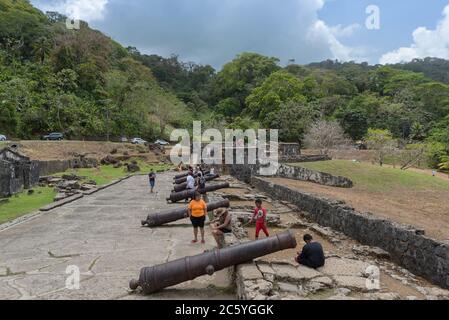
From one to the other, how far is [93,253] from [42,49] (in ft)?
176

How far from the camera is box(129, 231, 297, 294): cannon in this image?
19.1 feet

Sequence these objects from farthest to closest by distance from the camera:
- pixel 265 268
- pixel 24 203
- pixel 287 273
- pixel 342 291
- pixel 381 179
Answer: pixel 381 179 < pixel 24 203 < pixel 265 268 < pixel 287 273 < pixel 342 291

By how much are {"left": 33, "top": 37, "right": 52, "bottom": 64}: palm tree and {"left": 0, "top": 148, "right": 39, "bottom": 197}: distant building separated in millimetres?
37849

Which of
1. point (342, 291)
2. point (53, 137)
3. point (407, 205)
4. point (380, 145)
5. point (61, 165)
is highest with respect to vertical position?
point (53, 137)

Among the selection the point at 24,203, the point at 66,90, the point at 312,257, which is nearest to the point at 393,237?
the point at 312,257

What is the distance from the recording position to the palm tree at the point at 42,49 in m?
53.9

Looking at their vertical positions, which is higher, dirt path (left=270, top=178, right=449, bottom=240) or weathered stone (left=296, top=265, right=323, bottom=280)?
weathered stone (left=296, top=265, right=323, bottom=280)

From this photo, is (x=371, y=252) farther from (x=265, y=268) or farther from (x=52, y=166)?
(x=52, y=166)

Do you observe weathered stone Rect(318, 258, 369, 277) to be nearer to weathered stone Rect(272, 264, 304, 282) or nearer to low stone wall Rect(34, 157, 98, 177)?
weathered stone Rect(272, 264, 304, 282)

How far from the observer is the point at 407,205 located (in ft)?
49.3

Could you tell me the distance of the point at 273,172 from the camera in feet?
76.8

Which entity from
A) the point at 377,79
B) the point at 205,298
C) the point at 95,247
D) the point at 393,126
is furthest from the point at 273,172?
the point at 377,79

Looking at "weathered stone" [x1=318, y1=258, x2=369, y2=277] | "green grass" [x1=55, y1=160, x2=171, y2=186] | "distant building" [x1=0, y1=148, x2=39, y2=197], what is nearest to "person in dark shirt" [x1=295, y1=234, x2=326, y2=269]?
"weathered stone" [x1=318, y1=258, x2=369, y2=277]

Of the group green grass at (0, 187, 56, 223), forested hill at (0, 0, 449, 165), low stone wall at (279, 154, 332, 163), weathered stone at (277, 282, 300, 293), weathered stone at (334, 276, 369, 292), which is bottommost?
green grass at (0, 187, 56, 223)
